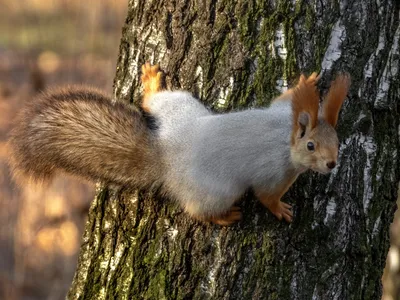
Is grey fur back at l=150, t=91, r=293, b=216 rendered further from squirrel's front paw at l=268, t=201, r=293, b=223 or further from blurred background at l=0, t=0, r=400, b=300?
blurred background at l=0, t=0, r=400, b=300

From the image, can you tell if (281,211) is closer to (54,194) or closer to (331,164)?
(331,164)

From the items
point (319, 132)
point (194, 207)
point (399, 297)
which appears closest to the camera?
point (319, 132)

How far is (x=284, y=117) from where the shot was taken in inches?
83.5

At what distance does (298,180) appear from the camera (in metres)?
2.23

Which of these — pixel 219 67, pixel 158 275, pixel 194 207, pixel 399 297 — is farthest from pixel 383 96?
pixel 399 297

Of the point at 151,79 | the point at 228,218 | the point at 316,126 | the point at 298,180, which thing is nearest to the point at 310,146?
the point at 316,126

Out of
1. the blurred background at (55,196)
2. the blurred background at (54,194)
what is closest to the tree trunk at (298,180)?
the blurred background at (55,196)

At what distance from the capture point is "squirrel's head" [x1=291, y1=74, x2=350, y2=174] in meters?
1.99

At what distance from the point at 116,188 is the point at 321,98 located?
714mm

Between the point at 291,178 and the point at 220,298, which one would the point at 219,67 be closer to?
the point at 291,178

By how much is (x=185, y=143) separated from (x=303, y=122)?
0.38 meters

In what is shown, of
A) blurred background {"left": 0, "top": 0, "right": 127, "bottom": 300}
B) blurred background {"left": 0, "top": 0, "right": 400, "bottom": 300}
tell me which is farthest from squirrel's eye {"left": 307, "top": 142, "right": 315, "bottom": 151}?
blurred background {"left": 0, "top": 0, "right": 127, "bottom": 300}

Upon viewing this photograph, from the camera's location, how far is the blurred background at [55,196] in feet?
16.8

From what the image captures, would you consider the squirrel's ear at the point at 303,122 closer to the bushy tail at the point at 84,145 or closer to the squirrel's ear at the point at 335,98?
the squirrel's ear at the point at 335,98
